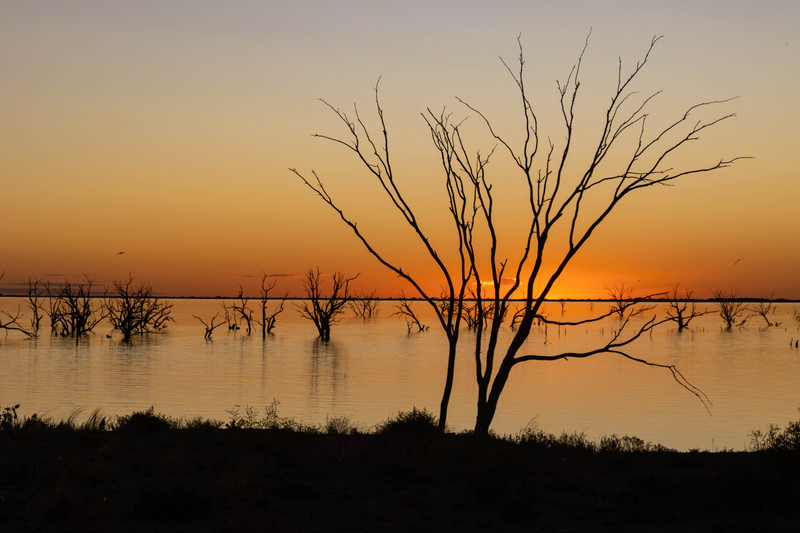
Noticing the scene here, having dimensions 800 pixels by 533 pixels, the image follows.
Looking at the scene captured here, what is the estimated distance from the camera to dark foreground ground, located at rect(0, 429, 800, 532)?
325 inches

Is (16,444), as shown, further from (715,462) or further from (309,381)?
(309,381)

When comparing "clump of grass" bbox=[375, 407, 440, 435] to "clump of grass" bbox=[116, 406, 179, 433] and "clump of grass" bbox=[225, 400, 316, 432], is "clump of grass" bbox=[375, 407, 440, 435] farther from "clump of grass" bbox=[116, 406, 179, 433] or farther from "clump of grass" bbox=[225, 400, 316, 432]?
"clump of grass" bbox=[116, 406, 179, 433]

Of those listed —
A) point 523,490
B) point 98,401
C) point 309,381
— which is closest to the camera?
point 523,490

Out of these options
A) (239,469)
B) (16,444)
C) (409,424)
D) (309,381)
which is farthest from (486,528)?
(309,381)

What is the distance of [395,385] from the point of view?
3553cm

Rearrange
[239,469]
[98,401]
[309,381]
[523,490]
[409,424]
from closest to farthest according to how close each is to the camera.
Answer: [523,490], [239,469], [409,424], [98,401], [309,381]

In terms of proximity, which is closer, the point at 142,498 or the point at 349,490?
the point at 142,498

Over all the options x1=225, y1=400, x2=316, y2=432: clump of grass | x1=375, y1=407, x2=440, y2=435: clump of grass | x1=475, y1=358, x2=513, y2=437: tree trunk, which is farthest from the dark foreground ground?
x1=225, y1=400, x2=316, y2=432: clump of grass

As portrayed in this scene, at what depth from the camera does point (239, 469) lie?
10.1m

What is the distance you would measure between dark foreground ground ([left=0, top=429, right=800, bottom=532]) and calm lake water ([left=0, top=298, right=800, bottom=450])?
1004 cm

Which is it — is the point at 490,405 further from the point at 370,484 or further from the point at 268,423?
the point at 268,423

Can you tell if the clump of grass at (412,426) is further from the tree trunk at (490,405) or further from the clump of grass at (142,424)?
the clump of grass at (142,424)

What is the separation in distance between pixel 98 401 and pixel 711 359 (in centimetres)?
3777

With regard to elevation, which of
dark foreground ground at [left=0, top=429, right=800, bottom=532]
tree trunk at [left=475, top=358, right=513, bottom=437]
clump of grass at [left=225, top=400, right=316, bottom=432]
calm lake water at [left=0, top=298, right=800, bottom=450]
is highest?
tree trunk at [left=475, top=358, right=513, bottom=437]
